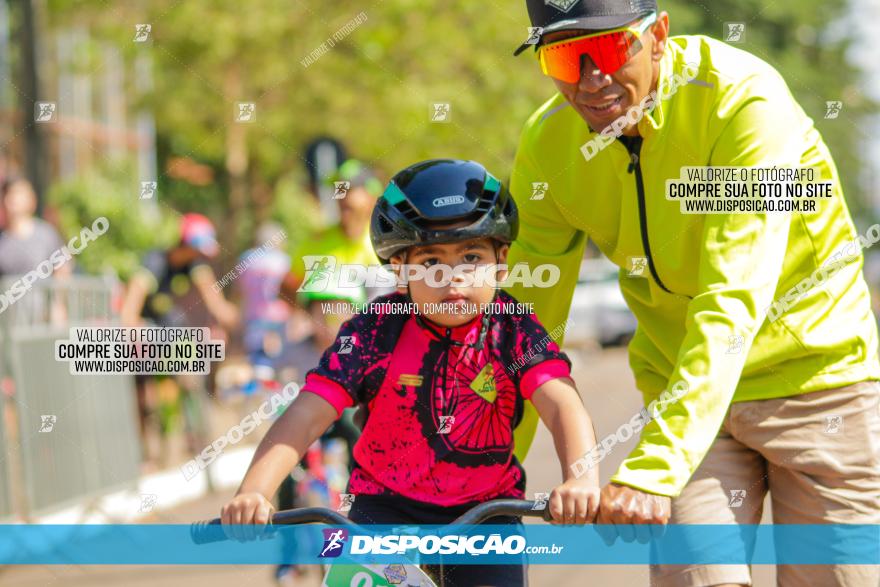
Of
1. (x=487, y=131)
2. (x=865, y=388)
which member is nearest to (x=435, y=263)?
(x=865, y=388)

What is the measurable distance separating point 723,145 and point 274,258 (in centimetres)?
892

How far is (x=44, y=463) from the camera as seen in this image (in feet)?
24.5

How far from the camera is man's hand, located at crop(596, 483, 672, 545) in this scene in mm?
2633

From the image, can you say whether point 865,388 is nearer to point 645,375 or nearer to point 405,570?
point 645,375

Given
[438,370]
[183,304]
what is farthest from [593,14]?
[183,304]
